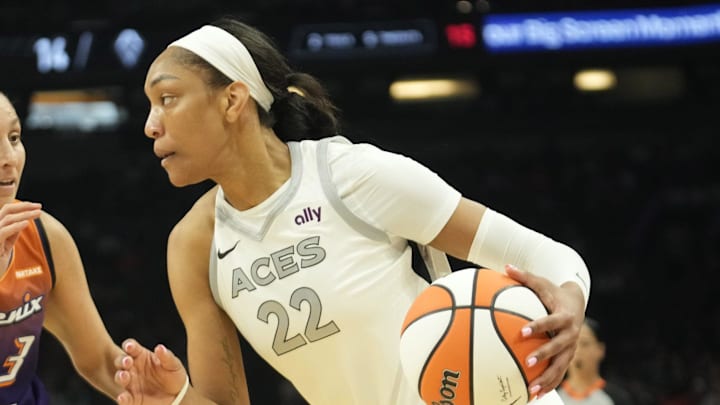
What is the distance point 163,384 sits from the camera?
9.66ft

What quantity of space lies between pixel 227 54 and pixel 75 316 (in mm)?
1003

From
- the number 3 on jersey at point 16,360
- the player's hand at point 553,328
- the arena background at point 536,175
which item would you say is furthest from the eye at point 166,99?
the arena background at point 536,175

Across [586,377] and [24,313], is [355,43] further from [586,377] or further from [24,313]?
[24,313]

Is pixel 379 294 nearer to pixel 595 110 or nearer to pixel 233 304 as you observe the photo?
pixel 233 304

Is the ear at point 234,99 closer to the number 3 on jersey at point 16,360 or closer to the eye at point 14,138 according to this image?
the eye at point 14,138

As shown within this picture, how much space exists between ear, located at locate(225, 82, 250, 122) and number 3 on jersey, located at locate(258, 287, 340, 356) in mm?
546

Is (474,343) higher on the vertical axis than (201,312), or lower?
higher

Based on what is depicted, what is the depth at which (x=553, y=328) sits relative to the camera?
8.29 ft

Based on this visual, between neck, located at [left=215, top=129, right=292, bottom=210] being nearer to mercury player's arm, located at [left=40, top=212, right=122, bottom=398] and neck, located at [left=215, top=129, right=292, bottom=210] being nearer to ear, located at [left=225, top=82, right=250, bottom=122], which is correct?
ear, located at [left=225, top=82, right=250, bottom=122]

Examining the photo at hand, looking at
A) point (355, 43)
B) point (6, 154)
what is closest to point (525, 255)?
point (6, 154)

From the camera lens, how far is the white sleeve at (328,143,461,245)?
2.94 meters

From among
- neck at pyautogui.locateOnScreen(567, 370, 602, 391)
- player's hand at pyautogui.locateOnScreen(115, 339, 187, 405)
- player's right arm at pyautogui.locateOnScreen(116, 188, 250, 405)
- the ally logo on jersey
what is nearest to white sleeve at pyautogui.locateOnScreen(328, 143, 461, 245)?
player's right arm at pyautogui.locateOnScreen(116, 188, 250, 405)

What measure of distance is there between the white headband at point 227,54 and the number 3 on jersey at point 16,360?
982 mm

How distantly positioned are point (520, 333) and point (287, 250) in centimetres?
78
